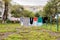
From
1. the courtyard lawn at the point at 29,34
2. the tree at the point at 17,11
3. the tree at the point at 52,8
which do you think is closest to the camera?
the courtyard lawn at the point at 29,34

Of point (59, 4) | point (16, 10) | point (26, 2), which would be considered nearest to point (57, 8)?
point (59, 4)

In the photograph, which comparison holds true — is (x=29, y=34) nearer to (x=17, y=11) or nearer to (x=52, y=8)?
(x=52, y=8)

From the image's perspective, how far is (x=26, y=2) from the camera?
77.9 meters

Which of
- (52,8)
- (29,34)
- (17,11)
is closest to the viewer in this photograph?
(29,34)

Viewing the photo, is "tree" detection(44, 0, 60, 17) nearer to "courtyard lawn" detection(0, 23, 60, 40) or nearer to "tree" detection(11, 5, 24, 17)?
"tree" detection(11, 5, 24, 17)

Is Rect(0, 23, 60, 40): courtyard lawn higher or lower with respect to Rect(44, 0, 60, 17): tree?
lower

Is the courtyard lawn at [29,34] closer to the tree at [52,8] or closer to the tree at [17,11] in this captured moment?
the tree at [52,8]

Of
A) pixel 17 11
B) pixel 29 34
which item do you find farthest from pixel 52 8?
pixel 29 34

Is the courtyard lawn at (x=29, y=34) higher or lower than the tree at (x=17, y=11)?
lower

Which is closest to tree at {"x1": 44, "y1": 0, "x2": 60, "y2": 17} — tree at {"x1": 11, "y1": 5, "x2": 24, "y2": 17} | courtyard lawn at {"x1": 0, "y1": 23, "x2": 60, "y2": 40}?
tree at {"x1": 11, "y1": 5, "x2": 24, "y2": 17}

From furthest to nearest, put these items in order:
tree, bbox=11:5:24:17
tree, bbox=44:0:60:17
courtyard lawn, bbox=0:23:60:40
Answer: tree, bbox=11:5:24:17 < tree, bbox=44:0:60:17 < courtyard lawn, bbox=0:23:60:40

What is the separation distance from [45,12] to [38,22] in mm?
17126

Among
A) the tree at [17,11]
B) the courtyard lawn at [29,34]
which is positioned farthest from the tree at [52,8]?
the courtyard lawn at [29,34]

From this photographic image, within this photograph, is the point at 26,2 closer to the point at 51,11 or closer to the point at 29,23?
the point at 51,11
